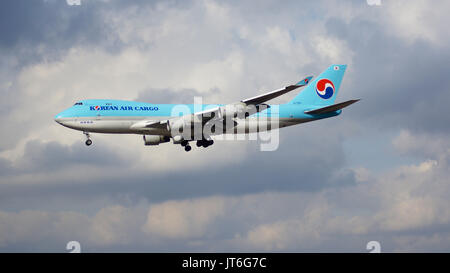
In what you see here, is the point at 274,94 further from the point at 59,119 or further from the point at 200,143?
the point at 59,119

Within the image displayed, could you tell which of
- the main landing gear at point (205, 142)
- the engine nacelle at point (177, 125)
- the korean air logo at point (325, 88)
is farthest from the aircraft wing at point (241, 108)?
the korean air logo at point (325, 88)

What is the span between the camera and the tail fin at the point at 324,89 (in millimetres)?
84500

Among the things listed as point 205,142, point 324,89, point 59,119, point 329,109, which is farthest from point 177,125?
point 324,89

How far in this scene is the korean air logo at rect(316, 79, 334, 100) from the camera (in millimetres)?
86562

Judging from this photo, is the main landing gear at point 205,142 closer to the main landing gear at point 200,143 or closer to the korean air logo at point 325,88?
the main landing gear at point 200,143

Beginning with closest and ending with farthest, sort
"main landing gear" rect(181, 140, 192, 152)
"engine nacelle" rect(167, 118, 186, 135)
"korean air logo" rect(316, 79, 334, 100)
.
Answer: "engine nacelle" rect(167, 118, 186, 135) → "main landing gear" rect(181, 140, 192, 152) → "korean air logo" rect(316, 79, 334, 100)

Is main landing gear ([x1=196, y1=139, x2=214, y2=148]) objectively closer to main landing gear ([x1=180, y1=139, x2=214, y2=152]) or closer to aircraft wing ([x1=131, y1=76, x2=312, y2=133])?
main landing gear ([x1=180, y1=139, x2=214, y2=152])

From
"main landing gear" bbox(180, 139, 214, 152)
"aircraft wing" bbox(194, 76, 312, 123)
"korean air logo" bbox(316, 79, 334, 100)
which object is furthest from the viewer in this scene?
"korean air logo" bbox(316, 79, 334, 100)

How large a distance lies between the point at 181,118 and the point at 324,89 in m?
23.7

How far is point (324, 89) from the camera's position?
87.1 m

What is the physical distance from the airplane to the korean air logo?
230 inches

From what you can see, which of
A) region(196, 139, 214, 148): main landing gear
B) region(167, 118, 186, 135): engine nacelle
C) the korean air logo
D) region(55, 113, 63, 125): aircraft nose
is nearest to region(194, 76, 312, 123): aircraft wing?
region(167, 118, 186, 135): engine nacelle
